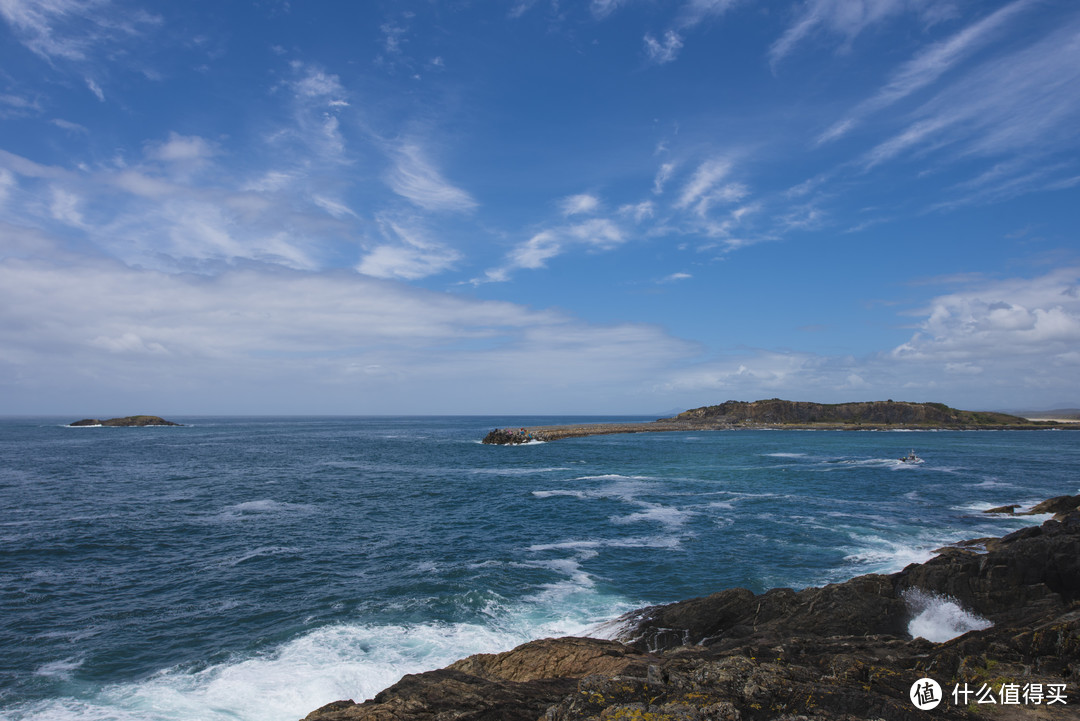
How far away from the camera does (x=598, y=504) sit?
45750 millimetres

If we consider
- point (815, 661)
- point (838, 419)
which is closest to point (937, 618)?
point (815, 661)

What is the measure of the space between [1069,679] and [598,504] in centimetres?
3630

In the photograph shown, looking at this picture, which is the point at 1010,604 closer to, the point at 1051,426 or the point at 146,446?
the point at 146,446

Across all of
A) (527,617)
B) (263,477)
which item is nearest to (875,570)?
(527,617)

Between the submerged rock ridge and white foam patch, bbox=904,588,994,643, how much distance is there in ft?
0.16

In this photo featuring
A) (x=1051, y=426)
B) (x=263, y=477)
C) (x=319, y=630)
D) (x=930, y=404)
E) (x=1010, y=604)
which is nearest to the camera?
(x=1010, y=604)

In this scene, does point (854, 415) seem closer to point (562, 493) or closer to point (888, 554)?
point (562, 493)

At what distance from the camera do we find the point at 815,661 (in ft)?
41.7

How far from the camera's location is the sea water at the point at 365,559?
703 inches

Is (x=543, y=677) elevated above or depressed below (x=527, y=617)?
above


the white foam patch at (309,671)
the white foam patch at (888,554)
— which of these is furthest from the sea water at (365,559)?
the white foam patch at (888,554)

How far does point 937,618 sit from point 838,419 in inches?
7506

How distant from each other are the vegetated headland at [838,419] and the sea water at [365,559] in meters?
102

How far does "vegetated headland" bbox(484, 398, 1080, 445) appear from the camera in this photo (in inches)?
6667
